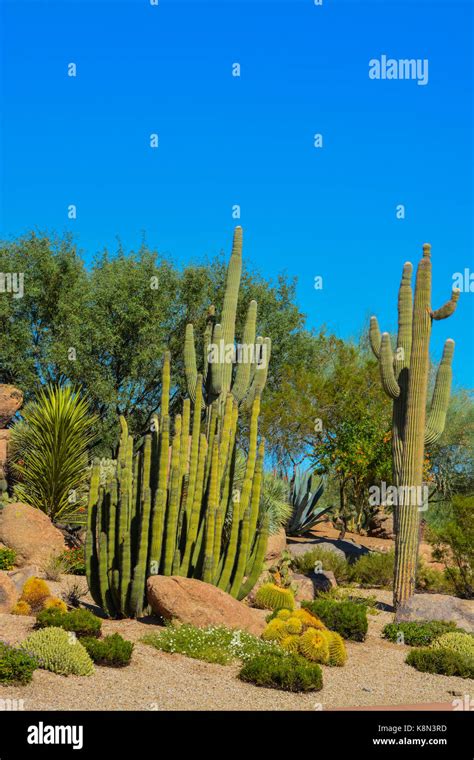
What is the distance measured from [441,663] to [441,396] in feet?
17.2

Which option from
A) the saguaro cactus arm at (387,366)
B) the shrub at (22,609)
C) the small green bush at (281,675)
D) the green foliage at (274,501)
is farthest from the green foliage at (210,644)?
the green foliage at (274,501)

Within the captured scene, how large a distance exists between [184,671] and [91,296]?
655 inches

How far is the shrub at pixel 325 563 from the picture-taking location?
1708 centimetres

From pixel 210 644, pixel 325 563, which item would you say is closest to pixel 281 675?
pixel 210 644

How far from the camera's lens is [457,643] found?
12039 millimetres

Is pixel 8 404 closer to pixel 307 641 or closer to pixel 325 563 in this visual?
pixel 325 563

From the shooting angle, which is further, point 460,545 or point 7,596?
point 460,545

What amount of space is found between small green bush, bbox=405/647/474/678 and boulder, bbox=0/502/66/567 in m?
6.89

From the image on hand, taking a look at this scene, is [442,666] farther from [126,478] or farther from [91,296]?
[91,296]

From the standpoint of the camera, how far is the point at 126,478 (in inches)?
441

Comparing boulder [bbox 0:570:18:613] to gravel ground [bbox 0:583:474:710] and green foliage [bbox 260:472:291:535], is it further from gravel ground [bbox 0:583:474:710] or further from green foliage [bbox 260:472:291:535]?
green foliage [bbox 260:472:291:535]

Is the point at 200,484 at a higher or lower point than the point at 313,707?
higher

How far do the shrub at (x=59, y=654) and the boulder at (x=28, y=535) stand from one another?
6.22 metres
